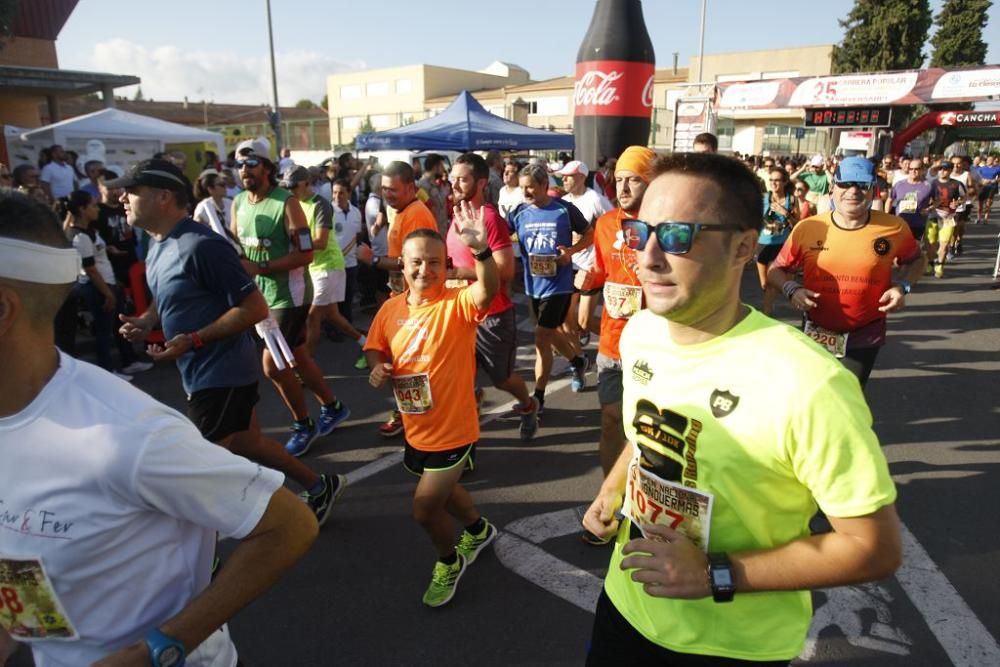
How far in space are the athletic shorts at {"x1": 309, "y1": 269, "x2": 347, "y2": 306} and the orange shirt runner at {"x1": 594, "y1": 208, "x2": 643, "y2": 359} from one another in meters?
3.28

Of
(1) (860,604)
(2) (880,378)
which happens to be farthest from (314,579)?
(2) (880,378)

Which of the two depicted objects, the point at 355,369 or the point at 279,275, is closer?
the point at 279,275

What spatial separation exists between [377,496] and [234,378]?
1269mm

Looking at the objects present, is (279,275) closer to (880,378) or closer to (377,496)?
(377,496)

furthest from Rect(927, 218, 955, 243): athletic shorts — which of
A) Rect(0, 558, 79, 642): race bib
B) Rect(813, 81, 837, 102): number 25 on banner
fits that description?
Rect(813, 81, 837, 102): number 25 on banner

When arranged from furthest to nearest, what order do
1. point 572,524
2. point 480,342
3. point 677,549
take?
point 480,342
point 572,524
point 677,549

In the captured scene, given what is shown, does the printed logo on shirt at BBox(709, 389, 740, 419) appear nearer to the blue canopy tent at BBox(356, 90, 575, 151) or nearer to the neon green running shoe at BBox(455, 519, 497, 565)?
the neon green running shoe at BBox(455, 519, 497, 565)

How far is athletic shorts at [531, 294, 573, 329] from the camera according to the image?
18.1 feet

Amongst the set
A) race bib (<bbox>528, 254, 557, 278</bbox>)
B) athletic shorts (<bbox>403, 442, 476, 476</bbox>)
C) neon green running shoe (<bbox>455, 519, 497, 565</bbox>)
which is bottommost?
neon green running shoe (<bbox>455, 519, 497, 565</bbox>)

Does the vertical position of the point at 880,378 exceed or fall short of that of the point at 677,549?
it falls short

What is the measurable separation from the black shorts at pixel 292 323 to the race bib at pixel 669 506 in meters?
3.76

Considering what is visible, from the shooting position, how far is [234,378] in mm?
3361

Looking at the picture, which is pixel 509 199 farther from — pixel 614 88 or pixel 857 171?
pixel 857 171

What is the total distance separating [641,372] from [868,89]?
28633mm
